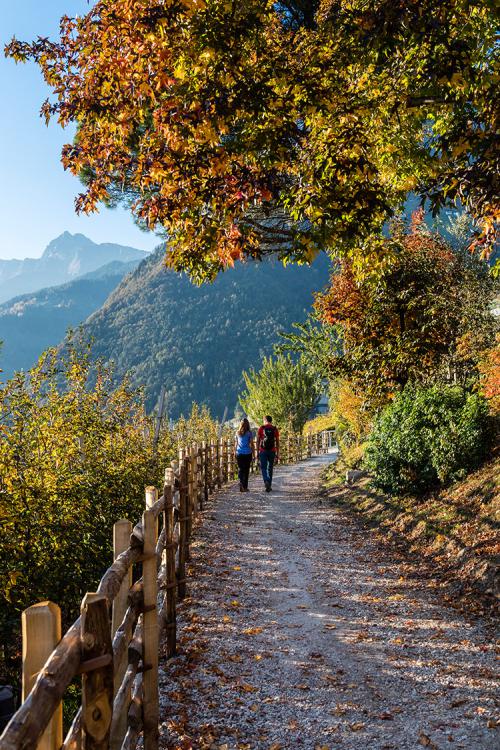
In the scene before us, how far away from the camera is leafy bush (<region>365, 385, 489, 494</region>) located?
9.88 metres

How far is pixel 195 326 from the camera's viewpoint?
153m

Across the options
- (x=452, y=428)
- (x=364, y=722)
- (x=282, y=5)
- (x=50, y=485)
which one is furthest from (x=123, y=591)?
(x=282, y=5)

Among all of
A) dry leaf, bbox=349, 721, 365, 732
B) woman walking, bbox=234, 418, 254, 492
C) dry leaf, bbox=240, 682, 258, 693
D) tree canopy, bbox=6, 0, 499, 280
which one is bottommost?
dry leaf, bbox=240, 682, 258, 693

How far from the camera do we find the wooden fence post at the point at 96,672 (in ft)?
7.14

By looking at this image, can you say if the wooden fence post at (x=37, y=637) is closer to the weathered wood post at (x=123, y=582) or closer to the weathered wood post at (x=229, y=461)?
the weathered wood post at (x=123, y=582)

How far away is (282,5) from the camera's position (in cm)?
1090

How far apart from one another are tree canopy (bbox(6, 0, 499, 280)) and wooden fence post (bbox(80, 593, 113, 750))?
422 centimetres

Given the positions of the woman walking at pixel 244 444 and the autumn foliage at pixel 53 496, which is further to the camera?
the woman walking at pixel 244 444

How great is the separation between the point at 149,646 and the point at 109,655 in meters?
1.77

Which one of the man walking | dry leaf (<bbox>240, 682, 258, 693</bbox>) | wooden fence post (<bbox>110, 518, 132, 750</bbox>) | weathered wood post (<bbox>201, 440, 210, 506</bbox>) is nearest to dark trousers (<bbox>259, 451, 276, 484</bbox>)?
the man walking

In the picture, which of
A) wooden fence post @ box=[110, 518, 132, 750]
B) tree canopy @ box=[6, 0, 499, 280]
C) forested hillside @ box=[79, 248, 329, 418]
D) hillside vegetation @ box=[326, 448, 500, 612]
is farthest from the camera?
forested hillside @ box=[79, 248, 329, 418]

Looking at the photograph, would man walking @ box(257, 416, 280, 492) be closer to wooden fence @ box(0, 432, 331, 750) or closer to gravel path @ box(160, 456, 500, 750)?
gravel path @ box(160, 456, 500, 750)

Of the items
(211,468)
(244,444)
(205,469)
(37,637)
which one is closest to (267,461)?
(244,444)

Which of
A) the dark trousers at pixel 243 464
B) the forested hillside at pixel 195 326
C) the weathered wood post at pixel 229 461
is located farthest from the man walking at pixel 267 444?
the forested hillside at pixel 195 326
